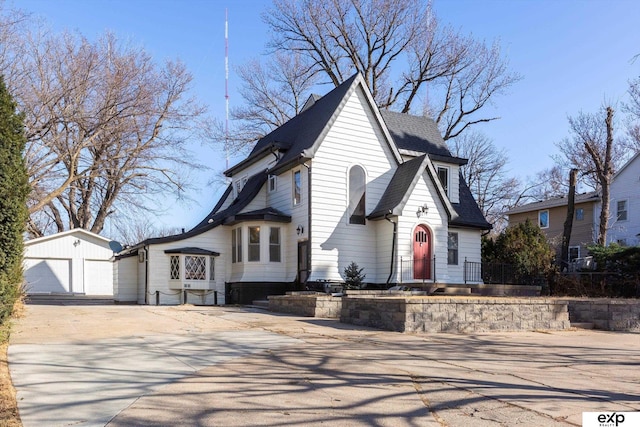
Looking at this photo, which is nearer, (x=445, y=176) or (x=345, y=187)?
(x=345, y=187)

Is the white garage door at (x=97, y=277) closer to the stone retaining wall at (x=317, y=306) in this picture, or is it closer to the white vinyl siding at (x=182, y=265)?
the white vinyl siding at (x=182, y=265)

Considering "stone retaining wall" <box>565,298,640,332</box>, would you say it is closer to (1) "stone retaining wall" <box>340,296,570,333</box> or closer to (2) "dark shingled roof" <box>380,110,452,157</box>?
(1) "stone retaining wall" <box>340,296,570,333</box>

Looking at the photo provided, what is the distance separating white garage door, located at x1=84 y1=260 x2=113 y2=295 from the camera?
30781 millimetres

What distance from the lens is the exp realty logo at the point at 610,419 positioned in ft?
15.8

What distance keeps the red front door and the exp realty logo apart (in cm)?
1501

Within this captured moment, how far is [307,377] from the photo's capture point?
21.1 feet

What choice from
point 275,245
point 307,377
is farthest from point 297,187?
point 307,377

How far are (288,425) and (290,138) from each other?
18.8 metres

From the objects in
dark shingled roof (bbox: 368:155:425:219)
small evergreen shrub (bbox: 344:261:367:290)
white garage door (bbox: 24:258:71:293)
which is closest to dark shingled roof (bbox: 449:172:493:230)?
dark shingled roof (bbox: 368:155:425:219)

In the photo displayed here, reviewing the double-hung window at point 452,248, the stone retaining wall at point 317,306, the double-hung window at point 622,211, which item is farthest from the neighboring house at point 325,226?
the double-hung window at point 622,211

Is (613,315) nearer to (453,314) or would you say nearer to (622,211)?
(453,314)

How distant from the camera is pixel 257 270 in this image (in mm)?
20000

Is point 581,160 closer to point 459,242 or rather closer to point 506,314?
point 459,242

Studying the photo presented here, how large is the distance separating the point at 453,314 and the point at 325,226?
834cm
